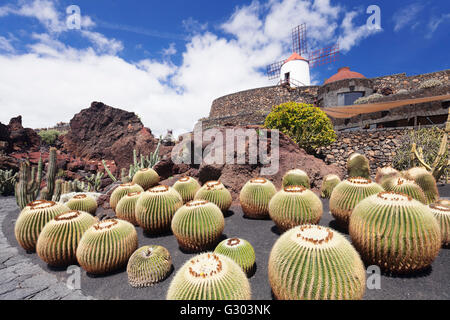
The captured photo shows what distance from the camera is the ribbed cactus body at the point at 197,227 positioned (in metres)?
3.72

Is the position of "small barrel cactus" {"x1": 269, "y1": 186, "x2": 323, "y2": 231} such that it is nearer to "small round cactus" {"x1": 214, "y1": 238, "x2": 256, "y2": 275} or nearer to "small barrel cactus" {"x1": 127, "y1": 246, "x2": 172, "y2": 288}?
"small round cactus" {"x1": 214, "y1": 238, "x2": 256, "y2": 275}

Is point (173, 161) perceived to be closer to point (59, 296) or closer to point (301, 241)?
point (59, 296)

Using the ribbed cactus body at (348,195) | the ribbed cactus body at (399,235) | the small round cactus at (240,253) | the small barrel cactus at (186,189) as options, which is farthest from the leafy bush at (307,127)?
the small round cactus at (240,253)

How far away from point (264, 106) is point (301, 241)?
1044 inches

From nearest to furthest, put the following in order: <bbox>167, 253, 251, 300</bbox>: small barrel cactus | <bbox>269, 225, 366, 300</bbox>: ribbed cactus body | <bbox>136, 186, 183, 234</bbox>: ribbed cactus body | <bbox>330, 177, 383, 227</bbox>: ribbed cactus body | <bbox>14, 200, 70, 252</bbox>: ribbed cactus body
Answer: <bbox>167, 253, 251, 300</bbox>: small barrel cactus → <bbox>269, 225, 366, 300</bbox>: ribbed cactus body → <bbox>330, 177, 383, 227</bbox>: ribbed cactus body → <bbox>14, 200, 70, 252</bbox>: ribbed cactus body → <bbox>136, 186, 183, 234</bbox>: ribbed cactus body

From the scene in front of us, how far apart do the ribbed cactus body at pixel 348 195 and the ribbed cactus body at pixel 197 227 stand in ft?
7.06

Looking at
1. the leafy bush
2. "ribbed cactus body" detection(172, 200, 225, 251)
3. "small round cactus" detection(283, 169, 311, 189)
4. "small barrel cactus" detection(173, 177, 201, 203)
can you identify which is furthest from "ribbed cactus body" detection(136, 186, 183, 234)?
the leafy bush

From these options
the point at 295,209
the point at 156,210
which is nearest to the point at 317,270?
the point at 295,209

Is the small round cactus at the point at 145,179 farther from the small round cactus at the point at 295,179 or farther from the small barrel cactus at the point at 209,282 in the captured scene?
the small barrel cactus at the point at 209,282

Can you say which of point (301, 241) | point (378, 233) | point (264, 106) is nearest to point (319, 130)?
point (378, 233)

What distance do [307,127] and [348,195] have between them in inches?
306

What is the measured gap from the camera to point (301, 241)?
2.31m

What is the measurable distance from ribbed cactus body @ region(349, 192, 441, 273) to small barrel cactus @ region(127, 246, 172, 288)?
107 inches

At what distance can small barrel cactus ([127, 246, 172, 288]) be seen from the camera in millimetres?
3107
